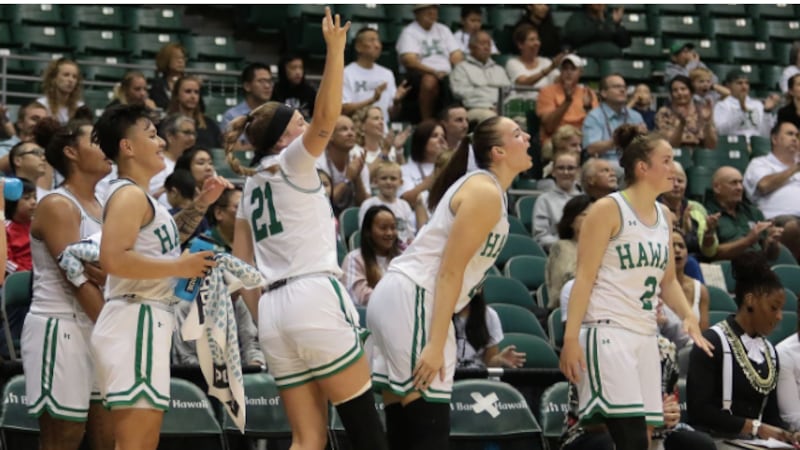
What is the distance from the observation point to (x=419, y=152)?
34.2 ft

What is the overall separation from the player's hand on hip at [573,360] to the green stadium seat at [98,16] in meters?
8.75

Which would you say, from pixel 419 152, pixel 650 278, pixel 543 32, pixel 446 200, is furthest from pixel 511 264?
pixel 543 32

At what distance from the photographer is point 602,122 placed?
1188 centimetres

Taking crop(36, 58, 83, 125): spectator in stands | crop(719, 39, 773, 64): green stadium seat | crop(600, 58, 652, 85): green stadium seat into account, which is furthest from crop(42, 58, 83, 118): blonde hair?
crop(719, 39, 773, 64): green stadium seat

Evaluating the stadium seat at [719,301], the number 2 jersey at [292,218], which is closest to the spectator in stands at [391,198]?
the stadium seat at [719,301]

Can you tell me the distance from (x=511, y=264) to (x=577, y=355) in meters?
3.67

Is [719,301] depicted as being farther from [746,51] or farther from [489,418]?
[746,51]

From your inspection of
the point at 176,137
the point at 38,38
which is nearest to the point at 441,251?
the point at 176,137

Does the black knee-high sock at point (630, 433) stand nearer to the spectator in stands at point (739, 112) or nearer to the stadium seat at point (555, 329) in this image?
the stadium seat at point (555, 329)

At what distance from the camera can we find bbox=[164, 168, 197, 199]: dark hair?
26.1ft

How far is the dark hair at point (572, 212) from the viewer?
28.1ft

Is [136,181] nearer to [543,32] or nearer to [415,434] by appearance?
[415,434]

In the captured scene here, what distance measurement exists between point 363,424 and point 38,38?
900cm

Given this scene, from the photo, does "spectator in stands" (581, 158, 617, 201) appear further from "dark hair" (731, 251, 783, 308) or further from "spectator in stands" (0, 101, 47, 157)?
"spectator in stands" (0, 101, 47, 157)
